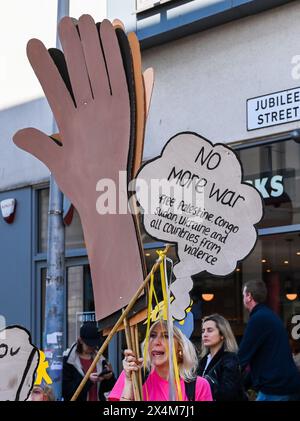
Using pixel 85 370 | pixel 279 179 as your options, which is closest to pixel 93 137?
pixel 85 370

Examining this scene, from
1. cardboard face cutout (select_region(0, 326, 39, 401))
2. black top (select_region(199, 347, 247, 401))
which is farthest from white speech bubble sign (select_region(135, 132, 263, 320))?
black top (select_region(199, 347, 247, 401))

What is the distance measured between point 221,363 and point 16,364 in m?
1.45

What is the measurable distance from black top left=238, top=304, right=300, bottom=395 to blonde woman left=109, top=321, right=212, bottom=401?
5.81ft

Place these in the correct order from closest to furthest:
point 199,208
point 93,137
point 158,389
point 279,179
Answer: point 158,389 < point 199,208 < point 93,137 < point 279,179

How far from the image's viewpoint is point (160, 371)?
4590 millimetres

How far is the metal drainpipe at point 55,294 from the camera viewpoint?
7.87 meters

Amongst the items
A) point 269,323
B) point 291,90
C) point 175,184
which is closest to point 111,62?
point 175,184

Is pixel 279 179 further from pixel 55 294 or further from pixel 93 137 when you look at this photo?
pixel 93 137

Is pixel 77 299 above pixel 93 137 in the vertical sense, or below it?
below

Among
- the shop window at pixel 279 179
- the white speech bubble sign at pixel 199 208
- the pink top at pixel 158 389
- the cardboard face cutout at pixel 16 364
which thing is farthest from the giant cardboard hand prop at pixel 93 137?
the shop window at pixel 279 179

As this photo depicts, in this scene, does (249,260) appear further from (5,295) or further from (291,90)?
(5,295)

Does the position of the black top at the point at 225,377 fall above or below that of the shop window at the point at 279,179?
below

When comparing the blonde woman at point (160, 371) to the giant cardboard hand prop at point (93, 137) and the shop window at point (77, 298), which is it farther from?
the shop window at point (77, 298)

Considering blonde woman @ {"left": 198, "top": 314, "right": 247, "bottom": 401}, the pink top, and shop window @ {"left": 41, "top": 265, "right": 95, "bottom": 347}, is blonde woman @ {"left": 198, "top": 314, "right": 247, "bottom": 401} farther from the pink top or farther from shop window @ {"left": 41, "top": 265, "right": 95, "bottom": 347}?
shop window @ {"left": 41, "top": 265, "right": 95, "bottom": 347}
